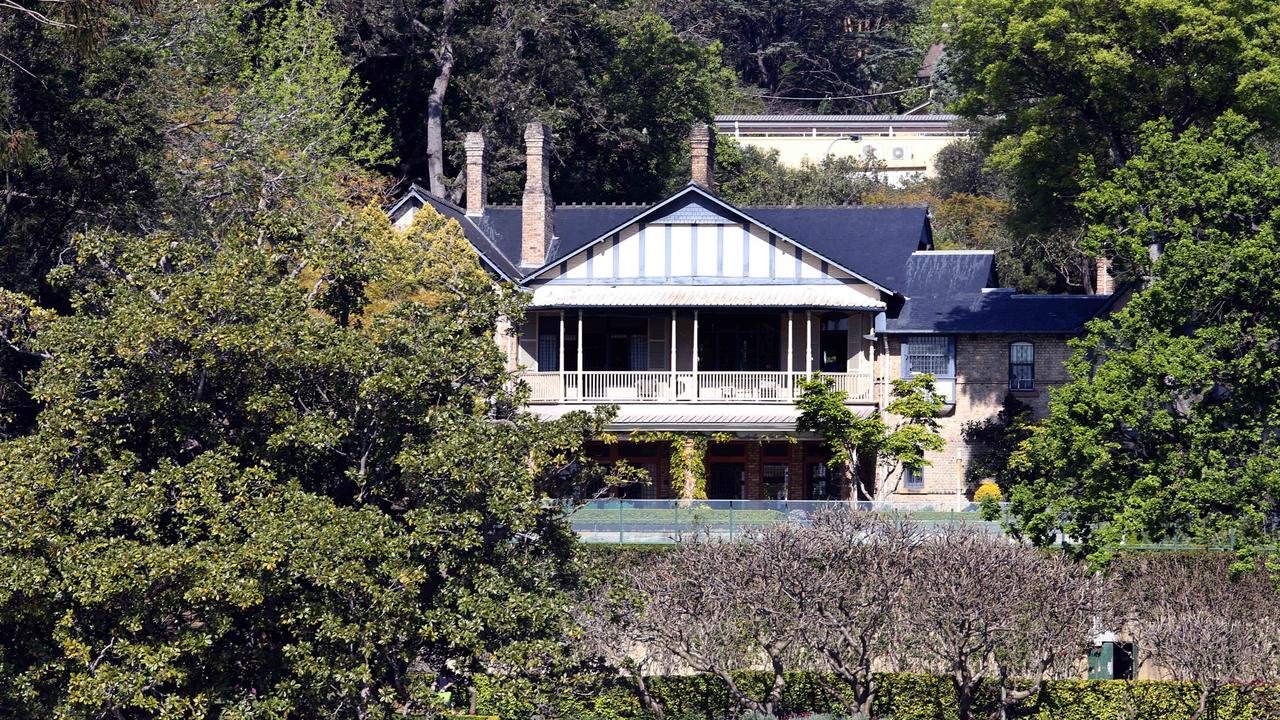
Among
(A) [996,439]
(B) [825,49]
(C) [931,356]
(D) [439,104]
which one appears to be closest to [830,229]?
(C) [931,356]

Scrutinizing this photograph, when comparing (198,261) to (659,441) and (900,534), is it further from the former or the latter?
(659,441)

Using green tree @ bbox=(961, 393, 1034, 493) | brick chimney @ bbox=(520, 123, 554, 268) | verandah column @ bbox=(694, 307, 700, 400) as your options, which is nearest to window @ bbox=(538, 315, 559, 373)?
brick chimney @ bbox=(520, 123, 554, 268)

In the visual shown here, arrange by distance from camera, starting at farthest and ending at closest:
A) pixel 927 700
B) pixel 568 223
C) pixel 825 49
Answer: pixel 825 49, pixel 568 223, pixel 927 700

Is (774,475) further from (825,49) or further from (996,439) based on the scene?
(825,49)

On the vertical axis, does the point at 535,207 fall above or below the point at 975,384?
above

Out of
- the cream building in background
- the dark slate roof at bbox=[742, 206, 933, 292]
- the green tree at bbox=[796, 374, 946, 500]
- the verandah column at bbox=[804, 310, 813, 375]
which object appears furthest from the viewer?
the cream building in background

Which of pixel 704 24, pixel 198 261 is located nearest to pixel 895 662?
pixel 198 261

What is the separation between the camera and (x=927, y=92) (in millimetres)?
81750

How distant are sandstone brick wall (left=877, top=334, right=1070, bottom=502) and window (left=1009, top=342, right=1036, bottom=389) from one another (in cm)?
10

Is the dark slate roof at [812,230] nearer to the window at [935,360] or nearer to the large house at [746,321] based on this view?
the large house at [746,321]

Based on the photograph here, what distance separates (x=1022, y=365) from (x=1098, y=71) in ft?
27.3

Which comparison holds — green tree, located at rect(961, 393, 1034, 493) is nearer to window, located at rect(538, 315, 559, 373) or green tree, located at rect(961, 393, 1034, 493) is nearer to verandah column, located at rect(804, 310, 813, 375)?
verandah column, located at rect(804, 310, 813, 375)

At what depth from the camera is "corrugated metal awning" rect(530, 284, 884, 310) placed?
131 feet

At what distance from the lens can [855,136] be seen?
73.8m
